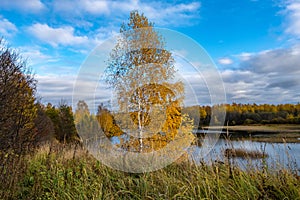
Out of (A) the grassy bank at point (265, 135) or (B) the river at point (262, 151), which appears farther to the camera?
(A) the grassy bank at point (265, 135)

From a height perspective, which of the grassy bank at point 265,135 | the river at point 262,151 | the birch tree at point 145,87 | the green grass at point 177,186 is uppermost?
the birch tree at point 145,87

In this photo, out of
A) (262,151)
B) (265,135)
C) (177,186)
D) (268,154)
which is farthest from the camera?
(265,135)

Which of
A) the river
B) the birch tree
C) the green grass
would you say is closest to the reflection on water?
the river

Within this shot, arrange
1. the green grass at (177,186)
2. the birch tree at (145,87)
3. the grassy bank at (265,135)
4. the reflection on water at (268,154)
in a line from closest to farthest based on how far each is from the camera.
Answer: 1. the green grass at (177,186)
2. the reflection on water at (268,154)
3. the grassy bank at (265,135)
4. the birch tree at (145,87)

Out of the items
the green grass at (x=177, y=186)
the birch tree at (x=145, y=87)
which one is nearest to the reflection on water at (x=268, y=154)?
the green grass at (x=177, y=186)

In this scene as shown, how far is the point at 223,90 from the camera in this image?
6.11m

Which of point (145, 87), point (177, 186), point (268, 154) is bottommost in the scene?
point (177, 186)

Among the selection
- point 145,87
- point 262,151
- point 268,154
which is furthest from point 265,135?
point 145,87

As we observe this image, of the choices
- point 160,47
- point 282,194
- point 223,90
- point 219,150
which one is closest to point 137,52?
point 160,47

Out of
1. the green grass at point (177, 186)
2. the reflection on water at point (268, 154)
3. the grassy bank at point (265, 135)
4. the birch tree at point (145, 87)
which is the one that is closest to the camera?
the green grass at point (177, 186)

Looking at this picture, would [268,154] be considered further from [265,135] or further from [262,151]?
[265,135]

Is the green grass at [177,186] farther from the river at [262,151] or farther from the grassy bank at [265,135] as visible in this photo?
the grassy bank at [265,135]

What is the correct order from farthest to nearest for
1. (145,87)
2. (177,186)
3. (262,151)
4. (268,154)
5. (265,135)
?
1. (145,87)
2. (265,135)
3. (268,154)
4. (262,151)
5. (177,186)

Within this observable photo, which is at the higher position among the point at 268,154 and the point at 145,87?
the point at 145,87
